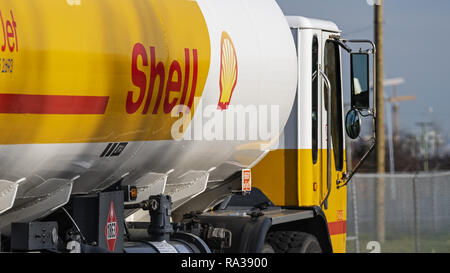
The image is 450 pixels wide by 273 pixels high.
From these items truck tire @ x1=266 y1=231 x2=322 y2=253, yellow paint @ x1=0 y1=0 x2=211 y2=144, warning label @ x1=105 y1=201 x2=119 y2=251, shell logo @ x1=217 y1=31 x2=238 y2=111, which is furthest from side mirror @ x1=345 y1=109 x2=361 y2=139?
warning label @ x1=105 y1=201 x2=119 y2=251

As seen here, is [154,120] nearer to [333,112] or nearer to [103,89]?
[103,89]

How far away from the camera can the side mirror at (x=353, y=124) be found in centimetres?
971

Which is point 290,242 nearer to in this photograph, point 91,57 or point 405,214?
point 91,57

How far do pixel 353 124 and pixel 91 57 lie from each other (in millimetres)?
4264

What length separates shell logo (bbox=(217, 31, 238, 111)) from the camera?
7688 millimetres

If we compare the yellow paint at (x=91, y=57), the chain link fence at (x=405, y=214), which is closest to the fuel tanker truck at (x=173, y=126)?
the yellow paint at (x=91, y=57)

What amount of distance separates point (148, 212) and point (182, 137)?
3.89 ft

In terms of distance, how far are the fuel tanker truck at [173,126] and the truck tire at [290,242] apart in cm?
1

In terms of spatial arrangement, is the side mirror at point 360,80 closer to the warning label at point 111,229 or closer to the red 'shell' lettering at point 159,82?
the red 'shell' lettering at point 159,82

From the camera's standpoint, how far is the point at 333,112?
993 centimetres

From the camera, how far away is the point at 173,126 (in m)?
7.20

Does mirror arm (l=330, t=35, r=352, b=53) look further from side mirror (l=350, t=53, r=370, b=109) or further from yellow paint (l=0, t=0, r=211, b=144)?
yellow paint (l=0, t=0, r=211, b=144)

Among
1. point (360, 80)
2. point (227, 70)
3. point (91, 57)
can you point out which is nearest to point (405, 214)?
point (360, 80)

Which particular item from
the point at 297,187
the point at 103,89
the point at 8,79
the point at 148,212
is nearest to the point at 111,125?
the point at 103,89
